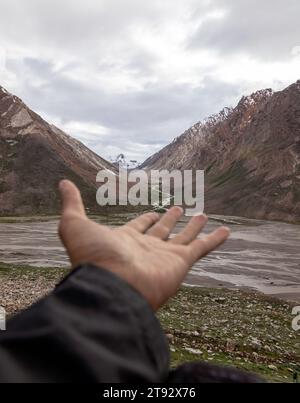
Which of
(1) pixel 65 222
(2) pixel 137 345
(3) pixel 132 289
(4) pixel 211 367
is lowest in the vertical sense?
(4) pixel 211 367

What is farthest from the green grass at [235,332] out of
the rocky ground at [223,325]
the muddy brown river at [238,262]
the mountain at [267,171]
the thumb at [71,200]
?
the mountain at [267,171]

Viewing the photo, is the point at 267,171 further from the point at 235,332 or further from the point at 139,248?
the point at 139,248

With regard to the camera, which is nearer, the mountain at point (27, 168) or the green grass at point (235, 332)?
the green grass at point (235, 332)

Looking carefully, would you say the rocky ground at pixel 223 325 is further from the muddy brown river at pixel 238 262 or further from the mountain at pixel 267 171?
the mountain at pixel 267 171

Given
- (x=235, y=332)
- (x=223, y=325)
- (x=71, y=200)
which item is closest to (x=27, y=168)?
(x=223, y=325)

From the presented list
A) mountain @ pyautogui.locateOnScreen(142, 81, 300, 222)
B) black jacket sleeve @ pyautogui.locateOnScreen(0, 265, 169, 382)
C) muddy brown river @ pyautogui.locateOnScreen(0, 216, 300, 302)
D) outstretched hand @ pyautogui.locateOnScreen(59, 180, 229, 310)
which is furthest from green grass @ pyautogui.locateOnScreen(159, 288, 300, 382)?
mountain @ pyautogui.locateOnScreen(142, 81, 300, 222)
